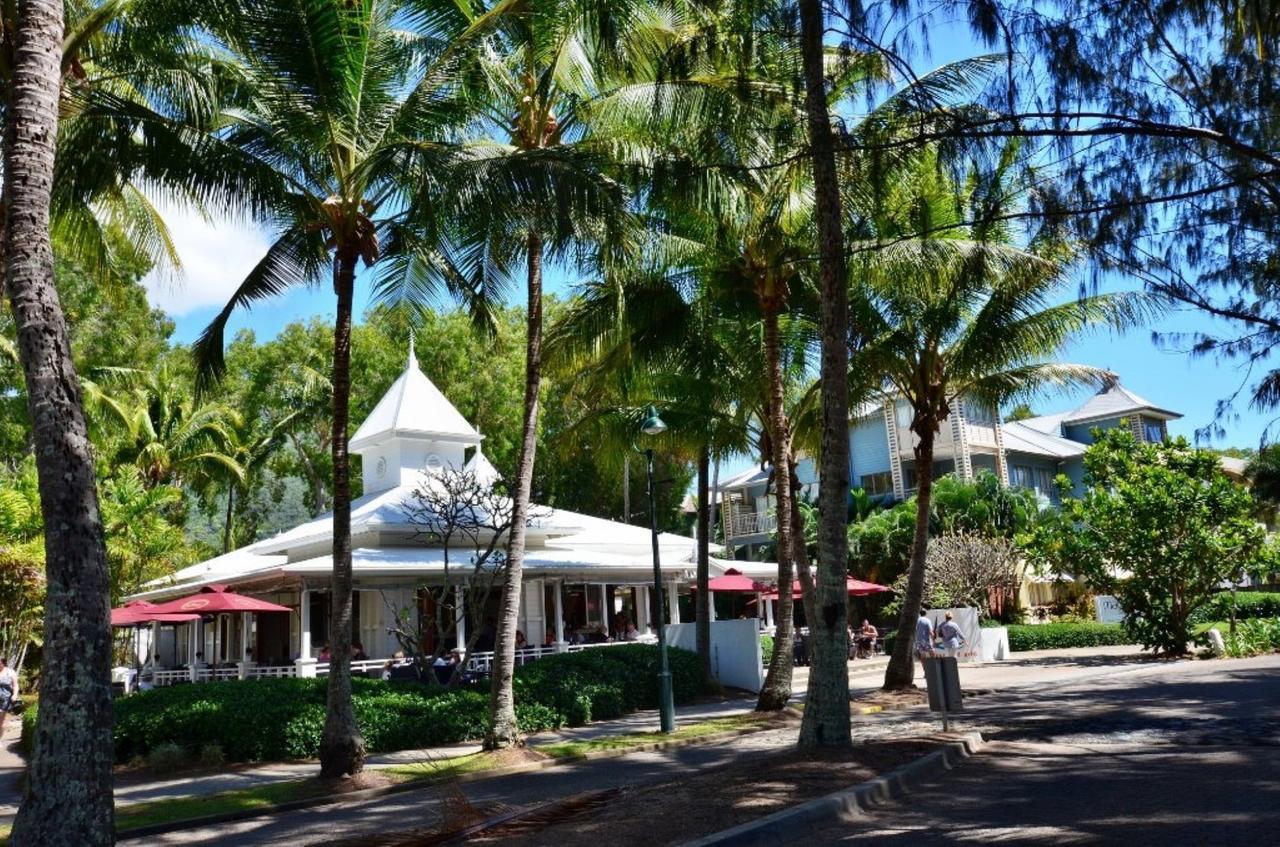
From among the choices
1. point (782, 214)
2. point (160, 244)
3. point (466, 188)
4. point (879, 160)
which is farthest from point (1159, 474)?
point (160, 244)

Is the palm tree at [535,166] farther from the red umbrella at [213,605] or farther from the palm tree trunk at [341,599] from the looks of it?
the red umbrella at [213,605]

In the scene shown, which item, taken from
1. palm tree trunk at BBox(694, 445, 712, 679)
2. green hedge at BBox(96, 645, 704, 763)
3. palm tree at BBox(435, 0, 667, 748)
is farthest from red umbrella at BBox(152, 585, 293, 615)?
palm tree trunk at BBox(694, 445, 712, 679)

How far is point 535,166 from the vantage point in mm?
12148

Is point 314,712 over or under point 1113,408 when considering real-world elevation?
under

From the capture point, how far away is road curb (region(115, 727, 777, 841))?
10.8m

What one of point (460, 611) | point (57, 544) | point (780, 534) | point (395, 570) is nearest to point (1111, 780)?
point (780, 534)

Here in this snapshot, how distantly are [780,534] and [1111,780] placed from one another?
8.58 meters

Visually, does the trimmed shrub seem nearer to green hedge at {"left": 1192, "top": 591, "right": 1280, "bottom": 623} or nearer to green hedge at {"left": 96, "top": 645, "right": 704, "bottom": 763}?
green hedge at {"left": 96, "top": 645, "right": 704, "bottom": 763}

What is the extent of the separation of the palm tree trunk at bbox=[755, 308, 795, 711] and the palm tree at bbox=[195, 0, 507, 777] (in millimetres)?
6439

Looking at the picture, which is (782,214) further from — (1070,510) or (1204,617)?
(1204,617)

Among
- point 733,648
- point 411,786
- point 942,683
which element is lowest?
point 411,786

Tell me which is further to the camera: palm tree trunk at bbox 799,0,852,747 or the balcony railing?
the balcony railing

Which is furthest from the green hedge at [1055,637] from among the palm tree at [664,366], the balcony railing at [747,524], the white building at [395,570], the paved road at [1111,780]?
the balcony railing at [747,524]

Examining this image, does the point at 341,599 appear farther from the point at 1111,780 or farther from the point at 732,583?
the point at 732,583
